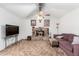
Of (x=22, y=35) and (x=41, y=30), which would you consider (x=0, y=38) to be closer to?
(x=22, y=35)

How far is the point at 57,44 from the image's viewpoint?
20.4ft

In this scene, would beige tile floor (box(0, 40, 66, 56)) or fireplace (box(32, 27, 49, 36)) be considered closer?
beige tile floor (box(0, 40, 66, 56))

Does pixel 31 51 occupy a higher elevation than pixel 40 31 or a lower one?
lower

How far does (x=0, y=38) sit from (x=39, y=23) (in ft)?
19.7

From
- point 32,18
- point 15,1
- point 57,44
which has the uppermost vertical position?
point 32,18

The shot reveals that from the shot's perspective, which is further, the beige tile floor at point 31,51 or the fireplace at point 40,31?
the fireplace at point 40,31

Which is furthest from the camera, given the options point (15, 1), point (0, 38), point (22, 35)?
point (22, 35)

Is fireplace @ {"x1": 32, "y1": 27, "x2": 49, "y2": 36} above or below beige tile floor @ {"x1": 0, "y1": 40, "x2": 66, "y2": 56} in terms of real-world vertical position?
above

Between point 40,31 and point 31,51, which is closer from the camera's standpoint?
point 31,51

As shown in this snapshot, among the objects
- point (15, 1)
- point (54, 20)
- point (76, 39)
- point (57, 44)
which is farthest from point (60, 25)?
point (15, 1)

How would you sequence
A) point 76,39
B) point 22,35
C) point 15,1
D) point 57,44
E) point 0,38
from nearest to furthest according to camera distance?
1. point 15,1
2. point 76,39
3. point 0,38
4. point 57,44
5. point 22,35

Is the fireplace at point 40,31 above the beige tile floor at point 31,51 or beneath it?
above

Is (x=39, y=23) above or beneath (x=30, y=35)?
above

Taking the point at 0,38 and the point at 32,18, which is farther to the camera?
the point at 32,18
